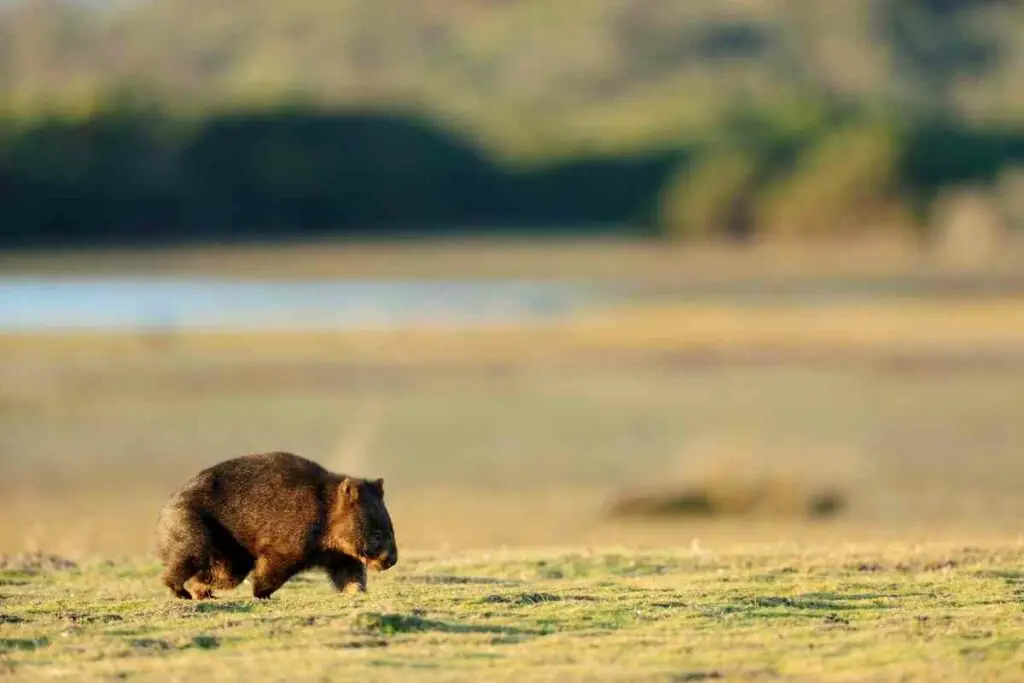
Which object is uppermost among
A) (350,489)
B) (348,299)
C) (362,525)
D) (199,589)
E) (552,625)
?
(348,299)

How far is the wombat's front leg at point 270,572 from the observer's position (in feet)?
31.8

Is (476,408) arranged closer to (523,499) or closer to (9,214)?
(523,499)

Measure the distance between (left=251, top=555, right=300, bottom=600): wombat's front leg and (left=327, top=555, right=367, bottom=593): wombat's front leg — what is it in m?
0.25

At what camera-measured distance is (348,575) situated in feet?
32.7

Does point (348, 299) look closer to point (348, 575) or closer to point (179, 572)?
point (348, 575)

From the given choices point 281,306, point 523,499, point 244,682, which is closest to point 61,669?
point 244,682

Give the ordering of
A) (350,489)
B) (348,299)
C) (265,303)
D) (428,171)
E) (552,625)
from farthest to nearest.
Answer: (428,171)
(348,299)
(265,303)
(350,489)
(552,625)

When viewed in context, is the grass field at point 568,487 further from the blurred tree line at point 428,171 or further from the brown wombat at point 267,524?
the blurred tree line at point 428,171

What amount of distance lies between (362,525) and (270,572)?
0.55 m

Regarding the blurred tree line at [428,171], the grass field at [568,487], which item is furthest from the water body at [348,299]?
the blurred tree line at [428,171]

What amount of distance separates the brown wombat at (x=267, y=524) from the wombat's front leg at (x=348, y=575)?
7 centimetres

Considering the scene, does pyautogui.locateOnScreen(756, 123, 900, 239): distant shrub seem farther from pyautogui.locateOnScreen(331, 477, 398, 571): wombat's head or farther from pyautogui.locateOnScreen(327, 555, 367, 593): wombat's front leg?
pyautogui.locateOnScreen(331, 477, 398, 571): wombat's head

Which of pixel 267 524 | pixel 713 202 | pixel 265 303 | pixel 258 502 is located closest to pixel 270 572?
pixel 267 524

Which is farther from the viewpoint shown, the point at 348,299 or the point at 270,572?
the point at 348,299
